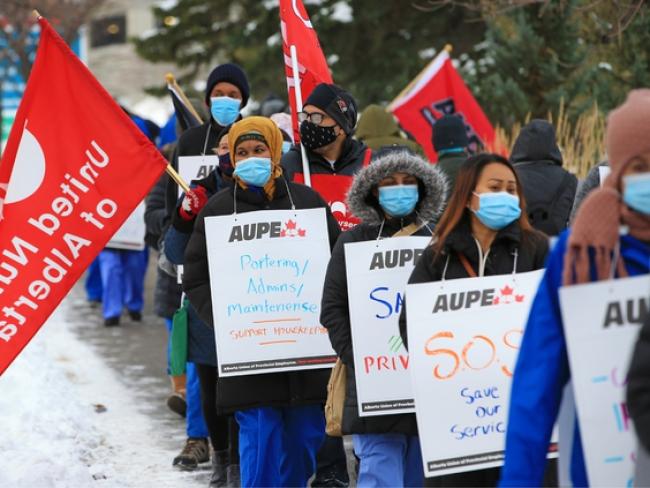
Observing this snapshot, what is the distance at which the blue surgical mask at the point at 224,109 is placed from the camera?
28.1 feet

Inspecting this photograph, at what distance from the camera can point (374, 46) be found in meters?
22.1

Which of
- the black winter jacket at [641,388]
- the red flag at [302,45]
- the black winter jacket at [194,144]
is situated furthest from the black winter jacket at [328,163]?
the black winter jacket at [641,388]

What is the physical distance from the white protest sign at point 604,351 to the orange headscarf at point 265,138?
3249mm

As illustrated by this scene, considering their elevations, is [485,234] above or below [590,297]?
above

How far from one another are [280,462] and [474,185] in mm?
2123

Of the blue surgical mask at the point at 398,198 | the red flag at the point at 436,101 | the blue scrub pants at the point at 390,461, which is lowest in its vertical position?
the blue scrub pants at the point at 390,461

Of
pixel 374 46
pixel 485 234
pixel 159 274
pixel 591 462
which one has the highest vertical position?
pixel 374 46

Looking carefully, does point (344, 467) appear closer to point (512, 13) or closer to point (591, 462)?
point (591, 462)

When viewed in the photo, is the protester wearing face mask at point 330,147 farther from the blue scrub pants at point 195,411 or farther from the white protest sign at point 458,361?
the white protest sign at point 458,361

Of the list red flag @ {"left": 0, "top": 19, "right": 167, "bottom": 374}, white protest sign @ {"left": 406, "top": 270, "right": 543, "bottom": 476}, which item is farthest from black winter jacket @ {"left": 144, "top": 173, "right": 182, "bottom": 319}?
white protest sign @ {"left": 406, "top": 270, "right": 543, "bottom": 476}

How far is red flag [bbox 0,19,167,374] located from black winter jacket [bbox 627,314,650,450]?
12.8 feet

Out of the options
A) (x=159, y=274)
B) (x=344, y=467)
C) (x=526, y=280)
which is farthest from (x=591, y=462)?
(x=159, y=274)

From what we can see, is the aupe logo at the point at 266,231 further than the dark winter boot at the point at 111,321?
No

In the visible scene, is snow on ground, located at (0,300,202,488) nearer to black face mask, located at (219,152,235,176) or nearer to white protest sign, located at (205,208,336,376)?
white protest sign, located at (205,208,336,376)
